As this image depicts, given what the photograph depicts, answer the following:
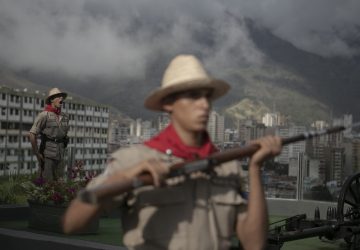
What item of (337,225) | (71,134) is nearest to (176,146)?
(337,225)

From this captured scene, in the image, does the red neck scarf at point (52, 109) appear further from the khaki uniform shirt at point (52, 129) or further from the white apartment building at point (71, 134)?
the white apartment building at point (71, 134)

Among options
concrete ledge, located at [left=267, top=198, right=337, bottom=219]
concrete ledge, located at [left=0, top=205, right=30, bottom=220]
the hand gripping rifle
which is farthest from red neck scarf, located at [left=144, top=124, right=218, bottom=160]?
concrete ledge, located at [left=267, top=198, right=337, bottom=219]

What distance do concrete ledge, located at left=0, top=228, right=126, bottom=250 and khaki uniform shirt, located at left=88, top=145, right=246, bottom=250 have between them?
355 cm

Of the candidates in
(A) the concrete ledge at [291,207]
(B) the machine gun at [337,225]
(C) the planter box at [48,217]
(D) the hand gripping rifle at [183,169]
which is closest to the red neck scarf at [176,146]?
(D) the hand gripping rifle at [183,169]

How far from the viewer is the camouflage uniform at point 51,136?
26.3 ft

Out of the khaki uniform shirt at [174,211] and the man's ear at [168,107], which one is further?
the man's ear at [168,107]

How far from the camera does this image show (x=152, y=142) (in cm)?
216

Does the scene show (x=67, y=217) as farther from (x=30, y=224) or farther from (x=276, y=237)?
(x=30, y=224)

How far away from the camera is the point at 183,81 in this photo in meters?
2.12

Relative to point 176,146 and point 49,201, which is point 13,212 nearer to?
point 49,201

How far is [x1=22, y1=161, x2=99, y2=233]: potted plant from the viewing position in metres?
6.95

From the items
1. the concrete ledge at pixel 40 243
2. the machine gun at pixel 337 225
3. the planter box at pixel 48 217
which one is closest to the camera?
the concrete ledge at pixel 40 243

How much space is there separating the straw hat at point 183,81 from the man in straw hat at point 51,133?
5826 millimetres

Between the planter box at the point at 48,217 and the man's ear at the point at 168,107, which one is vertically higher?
the man's ear at the point at 168,107
